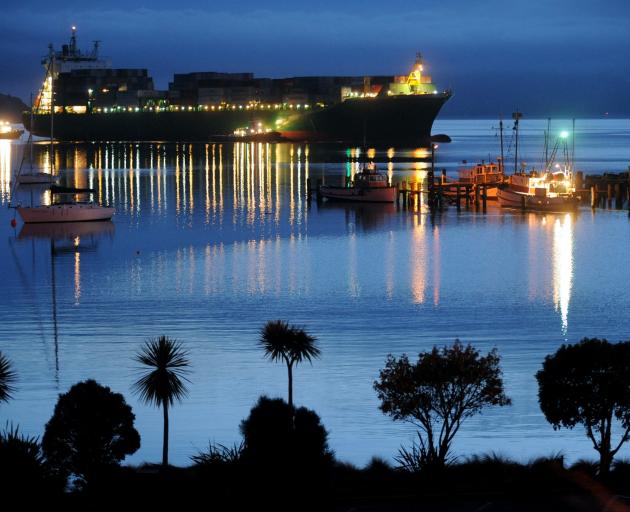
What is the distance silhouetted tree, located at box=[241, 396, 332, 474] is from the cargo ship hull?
81.6m

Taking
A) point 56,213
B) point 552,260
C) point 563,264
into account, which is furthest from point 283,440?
point 56,213

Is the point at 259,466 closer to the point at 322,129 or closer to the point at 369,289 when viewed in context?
the point at 369,289

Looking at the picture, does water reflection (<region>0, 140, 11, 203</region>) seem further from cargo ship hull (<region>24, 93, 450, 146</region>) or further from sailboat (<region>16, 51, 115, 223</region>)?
cargo ship hull (<region>24, 93, 450, 146</region>)

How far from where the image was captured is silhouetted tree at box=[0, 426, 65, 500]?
794 centimetres

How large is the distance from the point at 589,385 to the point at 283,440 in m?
3.46

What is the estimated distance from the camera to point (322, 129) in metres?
102

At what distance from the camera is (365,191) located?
45094 mm

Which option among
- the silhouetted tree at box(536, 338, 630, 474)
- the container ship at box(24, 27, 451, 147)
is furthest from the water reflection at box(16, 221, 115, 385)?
the container ship at box(24, 27, 451, 147)

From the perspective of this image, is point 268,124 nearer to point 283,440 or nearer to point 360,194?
point 360,194

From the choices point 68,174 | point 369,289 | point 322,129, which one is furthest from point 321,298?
point 322,129

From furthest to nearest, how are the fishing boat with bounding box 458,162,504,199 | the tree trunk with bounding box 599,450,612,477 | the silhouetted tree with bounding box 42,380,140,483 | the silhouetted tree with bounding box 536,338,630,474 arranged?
the fishing boat with bounding box 458,162,504,199 < the silhouetted tree with bounding box 536,338,630,474 < the tree trunk with bounding box 599,450,612,477 < the silhouetted tree with bounding box 42,380,140,483

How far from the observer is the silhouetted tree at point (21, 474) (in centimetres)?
794

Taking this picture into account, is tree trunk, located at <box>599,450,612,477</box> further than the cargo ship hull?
No

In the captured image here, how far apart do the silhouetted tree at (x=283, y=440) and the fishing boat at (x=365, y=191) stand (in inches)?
1392
